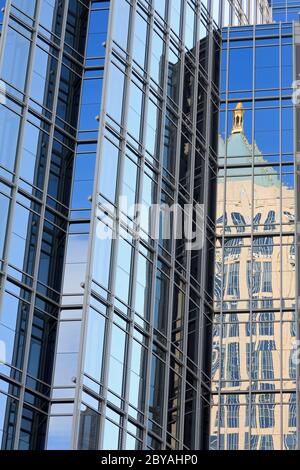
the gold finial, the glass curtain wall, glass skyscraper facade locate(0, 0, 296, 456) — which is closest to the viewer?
the glass curtain wall

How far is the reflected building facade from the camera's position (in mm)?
38781

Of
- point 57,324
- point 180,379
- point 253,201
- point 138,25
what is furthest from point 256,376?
point 138,25

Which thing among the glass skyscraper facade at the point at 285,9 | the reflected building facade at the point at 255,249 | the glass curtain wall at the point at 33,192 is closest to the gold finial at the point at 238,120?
the reflected building facade at the point at 255,249

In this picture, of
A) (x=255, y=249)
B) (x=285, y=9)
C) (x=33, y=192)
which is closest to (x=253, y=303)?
(x=255, y=249)

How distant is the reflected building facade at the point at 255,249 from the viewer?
38.8 meters

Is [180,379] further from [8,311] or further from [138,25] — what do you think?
[138,25]

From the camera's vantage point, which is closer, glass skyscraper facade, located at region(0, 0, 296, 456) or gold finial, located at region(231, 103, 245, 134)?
glass skyscraper facade, located at region(0, 0, 296, 456)

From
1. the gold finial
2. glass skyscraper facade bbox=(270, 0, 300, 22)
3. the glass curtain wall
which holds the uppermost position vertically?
glass skyscraper facade bbox=(270, 0, 300, 22)

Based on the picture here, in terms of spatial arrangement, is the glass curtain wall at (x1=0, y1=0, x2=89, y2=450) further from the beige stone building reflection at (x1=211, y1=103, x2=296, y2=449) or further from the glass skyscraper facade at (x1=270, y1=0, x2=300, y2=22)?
the glass skyscraper facade at (x1=270, y1=0, x2=300, y2=22)

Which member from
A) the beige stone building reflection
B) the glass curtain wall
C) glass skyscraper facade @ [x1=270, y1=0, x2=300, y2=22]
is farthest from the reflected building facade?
glass skyscraper facade @ [x1=270, y1=0, x2=300, y2=22]

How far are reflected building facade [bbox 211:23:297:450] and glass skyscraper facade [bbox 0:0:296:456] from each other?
0.05 metres

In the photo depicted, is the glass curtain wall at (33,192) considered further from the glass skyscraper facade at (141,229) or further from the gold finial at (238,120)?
→ the gold finial at (238,120)

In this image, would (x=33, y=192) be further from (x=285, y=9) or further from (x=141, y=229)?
(x=285, y=9)

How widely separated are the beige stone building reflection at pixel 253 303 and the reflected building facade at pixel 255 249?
0.03 m
